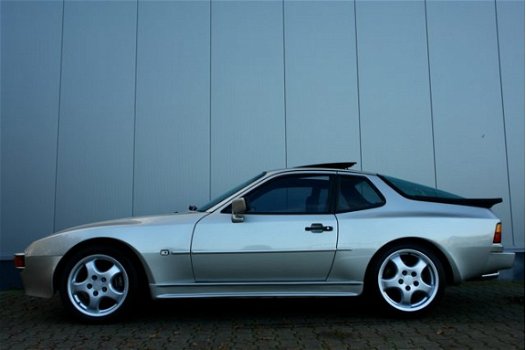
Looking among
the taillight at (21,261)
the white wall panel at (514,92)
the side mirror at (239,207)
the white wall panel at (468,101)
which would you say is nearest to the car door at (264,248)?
the side mirror at (239,207)

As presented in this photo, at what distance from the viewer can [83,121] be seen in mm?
7059

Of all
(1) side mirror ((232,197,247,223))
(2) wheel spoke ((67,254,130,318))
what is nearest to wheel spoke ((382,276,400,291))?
(1) side mirror ((232,197,247,223))

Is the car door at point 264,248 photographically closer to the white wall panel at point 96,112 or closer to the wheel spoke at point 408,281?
the wheel spoke at point 408,281

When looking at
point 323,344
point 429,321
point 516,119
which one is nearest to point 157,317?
point 323,344

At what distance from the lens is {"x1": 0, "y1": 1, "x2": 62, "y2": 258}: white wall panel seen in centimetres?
681

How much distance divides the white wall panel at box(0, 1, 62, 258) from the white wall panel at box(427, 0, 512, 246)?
6008 mm

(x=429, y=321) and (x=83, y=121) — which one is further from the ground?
(x=83, y=121)

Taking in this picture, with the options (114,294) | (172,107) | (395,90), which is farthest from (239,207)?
(395,90)

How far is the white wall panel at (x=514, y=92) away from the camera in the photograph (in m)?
7.04

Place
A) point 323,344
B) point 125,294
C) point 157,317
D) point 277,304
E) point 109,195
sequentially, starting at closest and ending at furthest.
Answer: point 323,344, point 125,294, point 157,317, point 277,304, point 109,195

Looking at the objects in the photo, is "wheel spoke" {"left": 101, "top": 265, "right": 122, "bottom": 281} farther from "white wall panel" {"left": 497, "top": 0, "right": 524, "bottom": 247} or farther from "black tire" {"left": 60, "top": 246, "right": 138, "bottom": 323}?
"white wall panel" {"left": 497, "top": 0, "right": 524, "bottom": 247}

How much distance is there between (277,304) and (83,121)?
169 inches

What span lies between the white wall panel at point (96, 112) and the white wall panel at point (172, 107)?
184 mm

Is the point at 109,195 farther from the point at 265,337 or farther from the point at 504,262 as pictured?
the point at 504,262
